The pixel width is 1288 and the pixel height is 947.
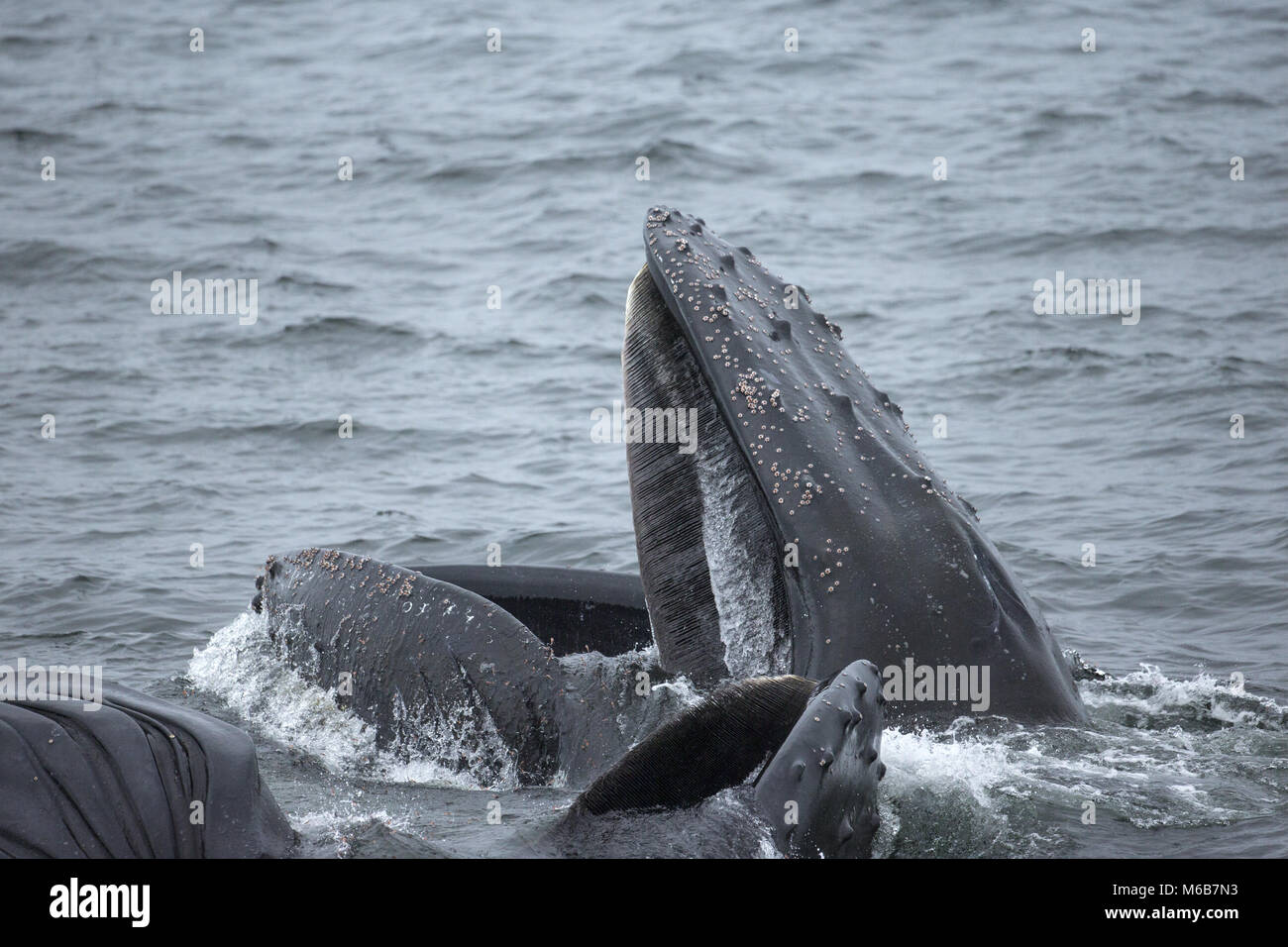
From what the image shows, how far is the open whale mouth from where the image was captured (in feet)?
18.5

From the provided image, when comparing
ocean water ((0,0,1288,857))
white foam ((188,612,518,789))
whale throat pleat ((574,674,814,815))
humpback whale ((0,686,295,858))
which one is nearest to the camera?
humpback whale ((0,686,295,858))

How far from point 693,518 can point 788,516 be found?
Result: 22.2 inches

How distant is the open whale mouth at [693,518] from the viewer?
562 cm

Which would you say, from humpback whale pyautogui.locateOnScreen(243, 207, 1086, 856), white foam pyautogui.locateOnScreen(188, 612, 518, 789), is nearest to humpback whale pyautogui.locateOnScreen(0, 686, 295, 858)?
white foam pyautogui.locateOnScreen(188, 612, 518, 789)

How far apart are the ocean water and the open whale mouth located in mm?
768

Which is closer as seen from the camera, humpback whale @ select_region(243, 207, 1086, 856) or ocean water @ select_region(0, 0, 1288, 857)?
humpback whale @ select_region(243, 207, 1086, 856)

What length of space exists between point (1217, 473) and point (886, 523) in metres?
6.41

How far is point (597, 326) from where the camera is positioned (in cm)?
1589

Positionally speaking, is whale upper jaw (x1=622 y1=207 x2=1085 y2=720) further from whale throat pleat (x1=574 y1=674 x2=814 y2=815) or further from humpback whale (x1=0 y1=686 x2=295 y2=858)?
humpback whale (x1=0 y1=686 x2=295 y2=858)

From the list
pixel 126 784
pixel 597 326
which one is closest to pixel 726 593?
pixel 126 784

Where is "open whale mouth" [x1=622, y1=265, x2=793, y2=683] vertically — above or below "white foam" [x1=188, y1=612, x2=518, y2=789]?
above

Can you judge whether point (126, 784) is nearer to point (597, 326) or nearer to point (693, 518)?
point (693, 518)

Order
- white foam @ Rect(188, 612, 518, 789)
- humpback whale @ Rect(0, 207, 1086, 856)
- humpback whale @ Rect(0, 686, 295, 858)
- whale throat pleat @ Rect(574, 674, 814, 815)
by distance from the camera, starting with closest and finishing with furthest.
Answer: humpback whale @ Rect(0, 686, 295, 858) < whale throat pleat @ Rect(574, 674, 814, 815) < humpback whale @ Rect(0, 207, 1086, 856) < white foam @ Rect(188, 612, 518, 789)
